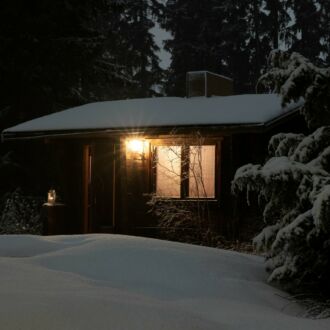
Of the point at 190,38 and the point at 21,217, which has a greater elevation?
the point at 190,38

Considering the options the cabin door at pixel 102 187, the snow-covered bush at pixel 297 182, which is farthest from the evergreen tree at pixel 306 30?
the snow-covered bush at pixel 297 182

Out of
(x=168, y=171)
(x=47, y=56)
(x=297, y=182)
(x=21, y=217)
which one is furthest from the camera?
(x=47, y=56)

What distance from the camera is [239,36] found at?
113 ft

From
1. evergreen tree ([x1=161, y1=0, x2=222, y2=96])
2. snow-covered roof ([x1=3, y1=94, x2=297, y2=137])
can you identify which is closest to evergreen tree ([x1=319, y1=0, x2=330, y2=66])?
evergreen tree ([x1=161, y1=0, x2=222, y2=96])

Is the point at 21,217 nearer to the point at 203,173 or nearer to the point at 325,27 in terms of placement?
the point at 203,173

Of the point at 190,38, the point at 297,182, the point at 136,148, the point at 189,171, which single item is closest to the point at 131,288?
the point at 297,182

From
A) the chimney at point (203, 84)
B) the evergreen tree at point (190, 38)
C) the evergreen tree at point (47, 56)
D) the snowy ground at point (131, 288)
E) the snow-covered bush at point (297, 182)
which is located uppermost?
the evergreen tree at point (190, 38)

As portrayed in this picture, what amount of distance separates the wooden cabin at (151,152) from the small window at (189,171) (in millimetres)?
21

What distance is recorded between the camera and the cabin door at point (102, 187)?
13914 millimetres

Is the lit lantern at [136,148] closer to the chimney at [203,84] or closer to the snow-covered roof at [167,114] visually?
the snow-covered roof at [167,114]

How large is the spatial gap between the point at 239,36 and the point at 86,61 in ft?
52.3

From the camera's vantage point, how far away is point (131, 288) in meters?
5.51

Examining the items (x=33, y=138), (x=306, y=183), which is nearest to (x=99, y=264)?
(x=306, y=183)

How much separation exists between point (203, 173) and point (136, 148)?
157cm
